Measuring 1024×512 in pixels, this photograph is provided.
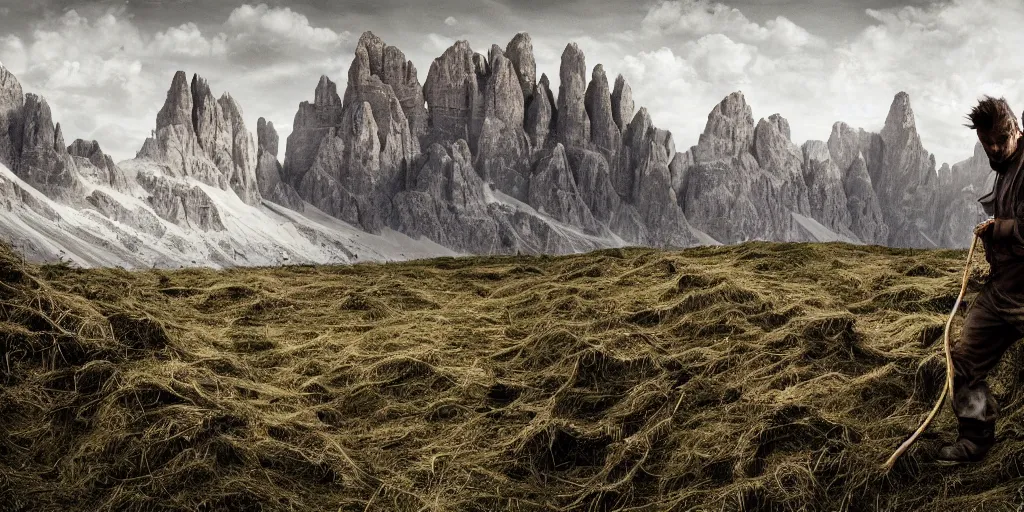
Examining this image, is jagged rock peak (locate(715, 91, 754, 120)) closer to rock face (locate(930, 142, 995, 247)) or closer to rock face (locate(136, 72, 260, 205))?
rock face (locate(930, 142, 995, 247))

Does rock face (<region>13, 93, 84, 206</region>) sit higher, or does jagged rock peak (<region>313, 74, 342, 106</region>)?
jagged rock peak (<region>313, 74, 342, 106</region>)

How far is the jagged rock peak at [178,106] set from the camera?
114312mm

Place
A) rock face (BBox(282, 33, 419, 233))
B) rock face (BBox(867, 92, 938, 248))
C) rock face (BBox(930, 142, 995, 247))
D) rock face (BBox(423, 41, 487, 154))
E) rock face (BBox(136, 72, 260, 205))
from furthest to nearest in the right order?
rock face (BBox(867, 92, 938, 248)) < rock face (BBox(930, 142, 995, 247)) < rock face (BBox(423, 41, 487, 154)) < rock face (BBox(282, 33, 419, 233)) < rock face (BBox(136, 72, 260, 205))

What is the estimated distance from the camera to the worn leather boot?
501cm

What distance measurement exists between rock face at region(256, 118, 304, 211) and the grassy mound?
128 m

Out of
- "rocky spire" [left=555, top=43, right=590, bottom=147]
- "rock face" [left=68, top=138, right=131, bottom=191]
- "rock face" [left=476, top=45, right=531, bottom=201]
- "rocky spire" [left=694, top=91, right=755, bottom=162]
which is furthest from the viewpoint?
"rocky spire" [left=694, top=91, right=755, bottom=162]

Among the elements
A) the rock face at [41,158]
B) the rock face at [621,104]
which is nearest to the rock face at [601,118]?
the rock face at [621,104]

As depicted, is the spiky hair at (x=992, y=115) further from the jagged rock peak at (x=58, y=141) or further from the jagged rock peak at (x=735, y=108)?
the jagged rock peak at (x=735, y=108)

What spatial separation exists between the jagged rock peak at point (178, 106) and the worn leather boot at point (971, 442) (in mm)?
121625

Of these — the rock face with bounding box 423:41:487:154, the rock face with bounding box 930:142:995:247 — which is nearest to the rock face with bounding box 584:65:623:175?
the rock face with bounding box 423:41:487:154

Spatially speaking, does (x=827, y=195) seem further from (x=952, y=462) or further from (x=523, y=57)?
(x=952, y=462)

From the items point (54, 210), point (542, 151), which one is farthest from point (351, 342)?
point (542, 151)

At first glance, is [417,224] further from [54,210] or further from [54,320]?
[54,320]

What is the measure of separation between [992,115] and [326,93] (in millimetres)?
135930
